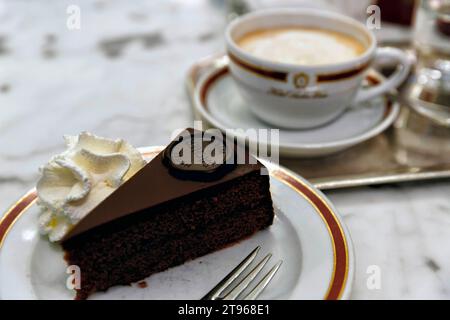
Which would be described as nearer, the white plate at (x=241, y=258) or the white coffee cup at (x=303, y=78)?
the white plate at (x=241, y=258)

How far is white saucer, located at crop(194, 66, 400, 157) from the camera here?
1.10 meters

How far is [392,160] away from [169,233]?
0.54 m

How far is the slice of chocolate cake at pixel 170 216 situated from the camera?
825 mm

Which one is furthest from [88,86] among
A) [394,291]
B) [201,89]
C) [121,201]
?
[394,291]

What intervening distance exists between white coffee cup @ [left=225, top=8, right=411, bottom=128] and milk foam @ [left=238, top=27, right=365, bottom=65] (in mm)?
17

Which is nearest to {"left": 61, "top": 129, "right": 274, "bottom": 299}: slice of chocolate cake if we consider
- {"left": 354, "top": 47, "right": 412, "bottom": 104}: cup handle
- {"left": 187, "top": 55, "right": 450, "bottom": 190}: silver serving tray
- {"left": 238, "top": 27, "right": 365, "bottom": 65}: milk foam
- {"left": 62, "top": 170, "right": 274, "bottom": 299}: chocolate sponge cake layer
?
{"left": 62, "top": 170, "right": 274, "bottom": 299}: chocolate sponge cake layer

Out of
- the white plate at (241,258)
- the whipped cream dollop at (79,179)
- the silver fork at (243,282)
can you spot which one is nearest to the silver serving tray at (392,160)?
the white plate at (241,258)

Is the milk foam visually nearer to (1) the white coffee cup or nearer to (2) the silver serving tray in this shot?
(1) the white coffee cup

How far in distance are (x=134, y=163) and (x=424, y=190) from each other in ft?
1.95

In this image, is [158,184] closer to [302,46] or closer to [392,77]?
[302,46]

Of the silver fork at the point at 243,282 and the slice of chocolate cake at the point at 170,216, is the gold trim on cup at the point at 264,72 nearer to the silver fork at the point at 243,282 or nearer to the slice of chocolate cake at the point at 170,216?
the slice of chocolate cake at the point at 170,216

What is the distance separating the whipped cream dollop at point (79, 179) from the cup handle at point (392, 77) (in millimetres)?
590

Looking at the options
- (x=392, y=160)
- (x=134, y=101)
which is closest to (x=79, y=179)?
(x=134, y=101)

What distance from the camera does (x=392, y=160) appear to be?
115cm
